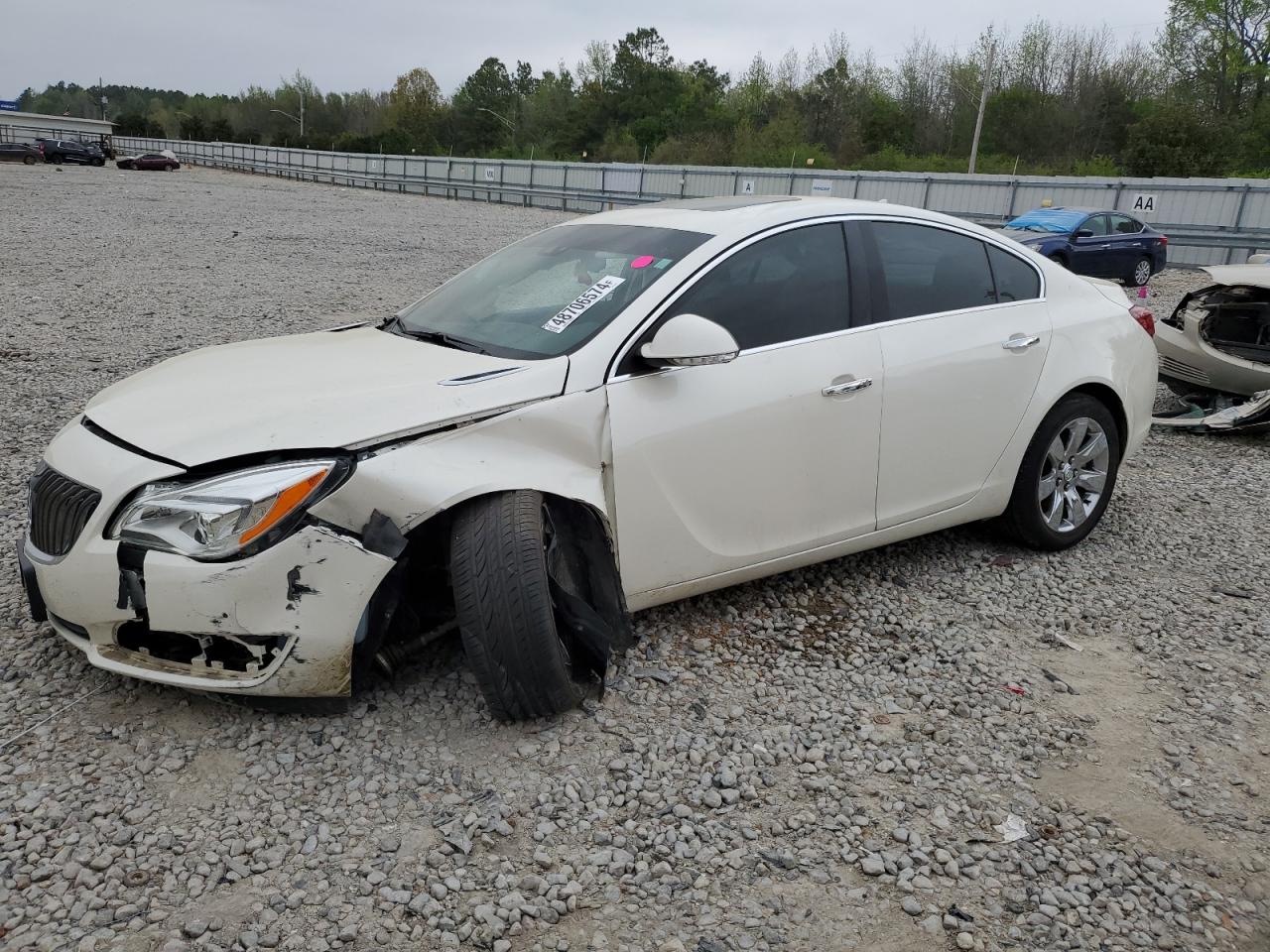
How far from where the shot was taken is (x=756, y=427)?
11.9 ft

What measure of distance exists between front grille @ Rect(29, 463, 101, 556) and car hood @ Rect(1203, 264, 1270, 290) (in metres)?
7.45

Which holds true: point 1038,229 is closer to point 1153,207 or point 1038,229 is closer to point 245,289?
point 1153,207

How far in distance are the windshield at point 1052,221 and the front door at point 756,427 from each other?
1586cm

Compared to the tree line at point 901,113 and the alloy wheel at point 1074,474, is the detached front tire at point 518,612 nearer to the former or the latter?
the alloy wheel at point 1074,474

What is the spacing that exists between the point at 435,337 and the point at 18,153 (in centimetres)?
5847

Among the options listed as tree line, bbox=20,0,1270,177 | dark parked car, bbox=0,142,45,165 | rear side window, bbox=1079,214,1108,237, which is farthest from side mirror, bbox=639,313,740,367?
dark parked car, bbox=0,142,45,165

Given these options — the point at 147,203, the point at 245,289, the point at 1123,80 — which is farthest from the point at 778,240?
the point at 1123,80

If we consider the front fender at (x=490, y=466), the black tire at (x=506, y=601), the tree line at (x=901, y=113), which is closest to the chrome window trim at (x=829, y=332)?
the front fender at (x=490, y=466)

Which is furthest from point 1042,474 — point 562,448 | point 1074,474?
point 562,448

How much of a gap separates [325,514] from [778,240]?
2.04 meters

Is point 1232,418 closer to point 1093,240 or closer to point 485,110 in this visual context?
point 1093,240

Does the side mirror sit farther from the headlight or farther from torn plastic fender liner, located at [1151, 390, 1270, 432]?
torn plastic fender liner, located at [1151, 390, 1270, 432]

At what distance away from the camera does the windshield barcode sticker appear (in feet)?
11.8

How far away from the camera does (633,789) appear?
9.87ft
